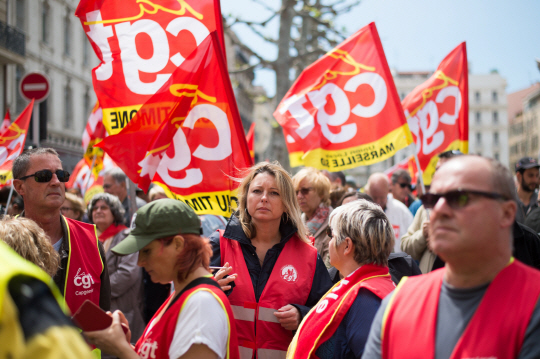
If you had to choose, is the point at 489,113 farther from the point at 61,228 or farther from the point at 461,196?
the point at 461,196

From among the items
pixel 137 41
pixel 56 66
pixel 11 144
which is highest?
pixel 56 66

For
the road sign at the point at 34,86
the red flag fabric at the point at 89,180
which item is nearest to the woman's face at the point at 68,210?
the red flag fabric at the point at 89,180

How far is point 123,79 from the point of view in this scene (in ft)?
14.7

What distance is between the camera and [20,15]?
21250 millimetres

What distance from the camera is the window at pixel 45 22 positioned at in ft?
75.2

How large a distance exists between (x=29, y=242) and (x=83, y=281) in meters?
0.77

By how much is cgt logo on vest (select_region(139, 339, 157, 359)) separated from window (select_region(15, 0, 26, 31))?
2235cm

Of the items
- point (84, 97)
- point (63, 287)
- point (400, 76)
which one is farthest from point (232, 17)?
point (400, 76)

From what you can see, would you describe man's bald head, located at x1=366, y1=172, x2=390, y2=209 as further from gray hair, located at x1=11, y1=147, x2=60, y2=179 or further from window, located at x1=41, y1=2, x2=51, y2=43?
window, located at x1=41, y1=2, x2=51, y2=43

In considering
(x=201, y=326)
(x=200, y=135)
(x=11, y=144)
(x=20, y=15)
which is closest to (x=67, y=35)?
(x=20, y=15)

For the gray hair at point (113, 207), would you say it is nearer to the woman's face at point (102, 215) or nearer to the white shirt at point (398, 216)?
the woman's face at point (102, 215)

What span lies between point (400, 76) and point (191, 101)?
306 ft

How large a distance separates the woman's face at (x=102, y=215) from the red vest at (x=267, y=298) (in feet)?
8.71

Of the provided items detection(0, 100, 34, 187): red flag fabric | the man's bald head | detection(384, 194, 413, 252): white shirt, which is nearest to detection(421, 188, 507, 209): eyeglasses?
the man's bald head
